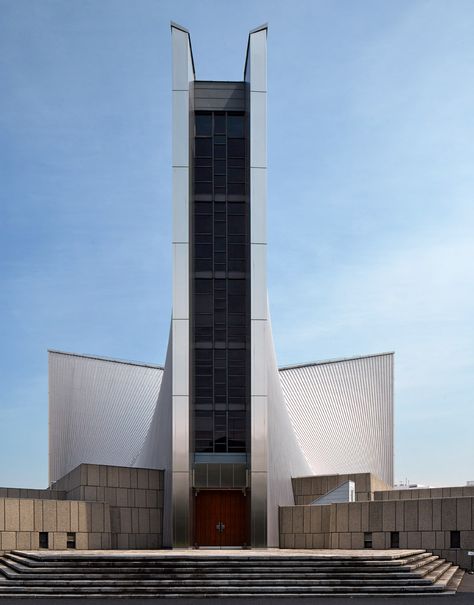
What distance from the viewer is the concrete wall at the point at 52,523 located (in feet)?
83.4

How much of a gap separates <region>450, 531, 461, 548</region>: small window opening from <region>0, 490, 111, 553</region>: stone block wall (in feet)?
35.2

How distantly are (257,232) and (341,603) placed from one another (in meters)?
15.0

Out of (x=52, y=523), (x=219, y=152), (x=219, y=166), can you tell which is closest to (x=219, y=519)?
(x=52, y=523)

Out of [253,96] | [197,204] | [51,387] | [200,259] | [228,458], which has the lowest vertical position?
[228,458]

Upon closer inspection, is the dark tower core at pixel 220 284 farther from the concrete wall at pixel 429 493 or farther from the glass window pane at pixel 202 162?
the concrete wall at pixel 429 493

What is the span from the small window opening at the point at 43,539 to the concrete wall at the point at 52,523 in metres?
0.09

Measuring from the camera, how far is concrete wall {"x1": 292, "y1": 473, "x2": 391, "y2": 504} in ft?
104

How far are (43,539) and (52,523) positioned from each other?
1.73 feet

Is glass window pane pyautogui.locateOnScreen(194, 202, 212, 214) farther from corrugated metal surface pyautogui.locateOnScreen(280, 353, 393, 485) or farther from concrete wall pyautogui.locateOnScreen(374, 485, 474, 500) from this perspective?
A: corrugated metal surface pyautogui.locateOnScreen(280, 353, 393, 485)

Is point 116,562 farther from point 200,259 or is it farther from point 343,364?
point 343,364

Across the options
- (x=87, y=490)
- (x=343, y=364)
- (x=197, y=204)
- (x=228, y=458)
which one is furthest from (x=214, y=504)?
(x=343, y=364)

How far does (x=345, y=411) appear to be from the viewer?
40188mm

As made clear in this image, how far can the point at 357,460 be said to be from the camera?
39.5 meters

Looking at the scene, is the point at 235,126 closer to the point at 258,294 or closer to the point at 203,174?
the point at 203,174
